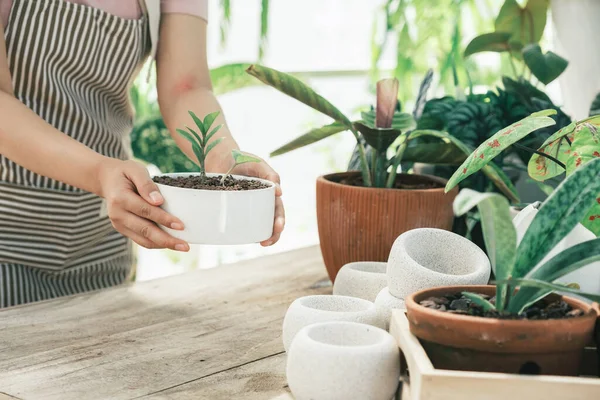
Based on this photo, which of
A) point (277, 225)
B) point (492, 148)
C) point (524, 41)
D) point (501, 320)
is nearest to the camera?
point (501, 320)

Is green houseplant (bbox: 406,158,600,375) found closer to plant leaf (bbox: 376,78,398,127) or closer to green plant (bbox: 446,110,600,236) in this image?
green plant (bbox: 446,110,600,236)

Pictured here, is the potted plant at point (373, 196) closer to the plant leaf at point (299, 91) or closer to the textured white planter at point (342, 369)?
the plant leaf at point (299, 91)

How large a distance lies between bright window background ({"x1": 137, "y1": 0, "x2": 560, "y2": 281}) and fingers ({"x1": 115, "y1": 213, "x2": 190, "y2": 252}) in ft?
7.30

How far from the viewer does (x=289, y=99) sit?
3715mm

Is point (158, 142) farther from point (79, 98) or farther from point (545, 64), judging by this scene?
point (545, 64)

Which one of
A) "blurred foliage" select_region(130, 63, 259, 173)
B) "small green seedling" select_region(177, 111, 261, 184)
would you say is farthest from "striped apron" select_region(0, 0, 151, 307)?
"blurred foliage" select_region(130, 63, 259, 173)

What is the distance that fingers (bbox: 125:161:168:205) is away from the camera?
91 cm

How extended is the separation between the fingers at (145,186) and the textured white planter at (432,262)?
0.98 feet

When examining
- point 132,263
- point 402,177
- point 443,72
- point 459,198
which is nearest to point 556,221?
point 459,198

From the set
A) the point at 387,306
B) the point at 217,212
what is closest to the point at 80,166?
the point at 217,212

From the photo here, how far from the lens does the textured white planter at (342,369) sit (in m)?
0.64

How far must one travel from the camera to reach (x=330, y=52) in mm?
3641

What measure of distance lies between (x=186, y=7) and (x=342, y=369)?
93 cm

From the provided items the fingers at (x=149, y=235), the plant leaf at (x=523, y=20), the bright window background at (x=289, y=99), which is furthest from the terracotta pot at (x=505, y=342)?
the bright window background at (x=289, y=99)
